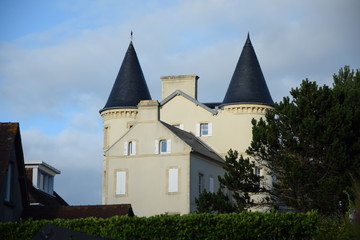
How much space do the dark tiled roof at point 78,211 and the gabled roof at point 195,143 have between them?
20.2m

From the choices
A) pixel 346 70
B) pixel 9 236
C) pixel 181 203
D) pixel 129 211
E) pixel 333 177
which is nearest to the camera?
pixel 9 236

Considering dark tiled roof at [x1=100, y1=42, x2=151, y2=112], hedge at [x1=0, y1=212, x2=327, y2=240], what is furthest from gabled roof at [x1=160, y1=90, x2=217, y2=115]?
hedge at [x1=0, y1=212, x2=327, y2=240]

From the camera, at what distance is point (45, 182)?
5241 centimetres

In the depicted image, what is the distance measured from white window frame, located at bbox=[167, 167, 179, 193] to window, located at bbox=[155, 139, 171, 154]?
1377mm

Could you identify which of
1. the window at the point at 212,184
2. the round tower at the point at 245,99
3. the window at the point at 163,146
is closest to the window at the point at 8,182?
the window at the point at 163,146

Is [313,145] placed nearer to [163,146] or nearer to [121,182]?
[163,146]

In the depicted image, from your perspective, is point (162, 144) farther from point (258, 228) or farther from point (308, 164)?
point (258, 228)

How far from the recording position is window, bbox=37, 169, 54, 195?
51.0m

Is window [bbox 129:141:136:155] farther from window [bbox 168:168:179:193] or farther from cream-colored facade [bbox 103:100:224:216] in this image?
window [bbox 168:168:179:193]

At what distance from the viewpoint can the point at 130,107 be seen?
67.2m

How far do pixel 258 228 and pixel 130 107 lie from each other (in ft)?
113

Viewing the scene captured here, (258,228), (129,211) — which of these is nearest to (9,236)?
(129,211)

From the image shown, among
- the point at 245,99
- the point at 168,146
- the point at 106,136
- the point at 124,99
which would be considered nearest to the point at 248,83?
the point at 245,99

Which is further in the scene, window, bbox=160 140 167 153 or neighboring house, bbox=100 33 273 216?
window, bbox=160 140 167 153
